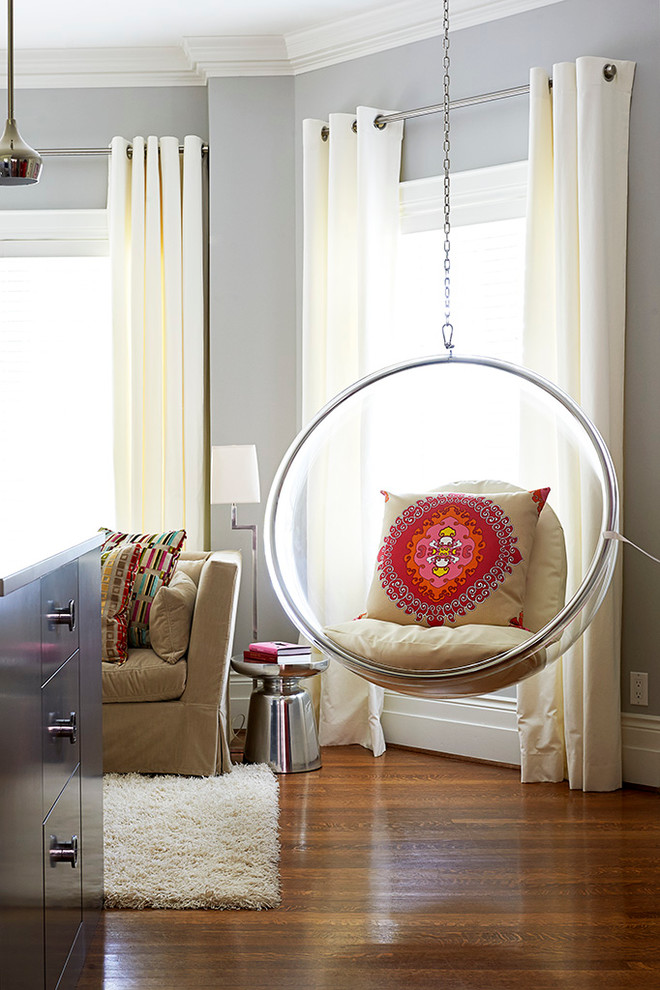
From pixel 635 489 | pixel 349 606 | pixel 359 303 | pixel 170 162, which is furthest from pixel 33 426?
pixel 635 489

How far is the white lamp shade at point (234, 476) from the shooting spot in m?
3.71

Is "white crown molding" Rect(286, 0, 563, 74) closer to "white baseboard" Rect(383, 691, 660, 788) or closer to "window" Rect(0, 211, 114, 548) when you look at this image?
"window" Rect(0, 211, 114, 548)

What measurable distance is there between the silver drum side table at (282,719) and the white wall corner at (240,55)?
2.49 metres

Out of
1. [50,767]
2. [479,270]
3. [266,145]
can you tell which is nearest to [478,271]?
[479,270]

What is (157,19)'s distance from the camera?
391 centimetres

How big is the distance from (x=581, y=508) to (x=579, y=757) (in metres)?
1.34

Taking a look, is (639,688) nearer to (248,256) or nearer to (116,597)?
(116,597)

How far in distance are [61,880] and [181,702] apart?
1.59m

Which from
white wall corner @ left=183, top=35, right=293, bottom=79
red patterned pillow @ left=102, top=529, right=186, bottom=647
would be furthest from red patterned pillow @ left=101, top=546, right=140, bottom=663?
white wall corner @ left=183, top=35, right=293, bottom=79

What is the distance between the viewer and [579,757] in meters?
3.32

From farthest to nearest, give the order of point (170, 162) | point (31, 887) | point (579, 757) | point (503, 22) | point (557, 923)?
point (170, 162)
point (503, 22)
point (579, 757)
point (557, 923)
point (31, 887)

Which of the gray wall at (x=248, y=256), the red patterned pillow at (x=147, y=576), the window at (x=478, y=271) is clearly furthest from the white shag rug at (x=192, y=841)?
the window at (x=478, y=271)

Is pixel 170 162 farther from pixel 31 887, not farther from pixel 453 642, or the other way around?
pixel 31 887

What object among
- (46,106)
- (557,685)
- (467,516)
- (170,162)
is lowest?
(557,685)
